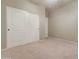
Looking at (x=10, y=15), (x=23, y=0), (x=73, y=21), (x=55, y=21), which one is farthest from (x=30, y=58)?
(x=55, y=21)

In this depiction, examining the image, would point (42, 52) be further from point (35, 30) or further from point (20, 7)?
point (20, 7)

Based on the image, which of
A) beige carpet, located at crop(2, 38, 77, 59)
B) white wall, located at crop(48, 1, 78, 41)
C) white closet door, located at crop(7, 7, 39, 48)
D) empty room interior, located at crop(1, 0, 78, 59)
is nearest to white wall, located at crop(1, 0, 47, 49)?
empty room interior, located at crop(1, 0, 78, 59)

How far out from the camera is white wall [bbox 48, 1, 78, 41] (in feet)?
16.8

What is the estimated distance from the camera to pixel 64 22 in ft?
19.7

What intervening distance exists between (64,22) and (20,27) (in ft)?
11.6

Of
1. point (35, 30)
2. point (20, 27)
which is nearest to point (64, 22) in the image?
point (35, 30)

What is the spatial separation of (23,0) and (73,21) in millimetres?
3456

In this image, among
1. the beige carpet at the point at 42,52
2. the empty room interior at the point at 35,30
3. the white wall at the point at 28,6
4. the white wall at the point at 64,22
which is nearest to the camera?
the beige carpet at the point at 42,52

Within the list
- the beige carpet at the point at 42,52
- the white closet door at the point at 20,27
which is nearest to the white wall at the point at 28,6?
the white closet door at the point at 20,27

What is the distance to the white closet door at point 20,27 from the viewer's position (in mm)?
3619

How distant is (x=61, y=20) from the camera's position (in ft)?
20.9

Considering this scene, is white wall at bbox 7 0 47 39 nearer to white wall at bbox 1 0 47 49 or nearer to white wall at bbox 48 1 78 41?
white wall at bbox 1 0 47 49

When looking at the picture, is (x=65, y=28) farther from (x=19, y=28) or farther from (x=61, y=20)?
(x=19, y=28)

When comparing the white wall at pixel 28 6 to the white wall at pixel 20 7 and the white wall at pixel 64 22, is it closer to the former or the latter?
the white wall at pixel 20 7
